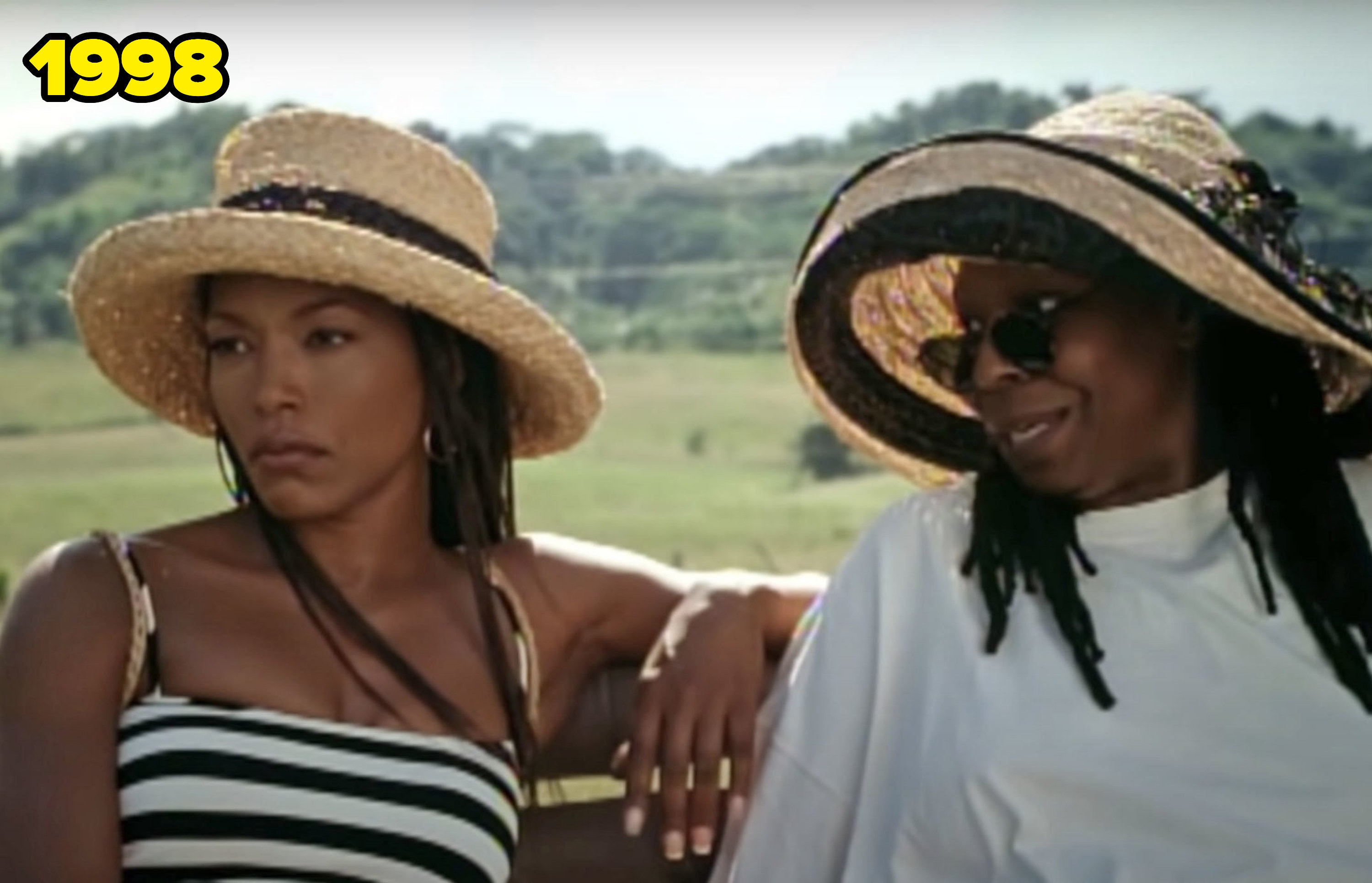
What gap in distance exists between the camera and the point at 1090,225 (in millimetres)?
2613

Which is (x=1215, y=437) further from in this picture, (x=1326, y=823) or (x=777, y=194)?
(x=777, y=194)

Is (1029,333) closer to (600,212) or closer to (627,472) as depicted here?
(627,472)

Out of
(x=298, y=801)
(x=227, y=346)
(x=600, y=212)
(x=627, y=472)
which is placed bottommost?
(x=627, y=472)

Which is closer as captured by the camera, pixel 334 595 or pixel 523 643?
pixel 334 595

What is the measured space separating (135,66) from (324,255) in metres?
1.25

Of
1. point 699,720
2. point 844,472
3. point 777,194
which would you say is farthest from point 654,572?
point 777,194

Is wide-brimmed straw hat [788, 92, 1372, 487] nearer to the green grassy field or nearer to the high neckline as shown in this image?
the high neckline

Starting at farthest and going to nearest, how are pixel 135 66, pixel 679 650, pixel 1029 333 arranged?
pixel 135 66, pixel 679 650, pixel 1029 333

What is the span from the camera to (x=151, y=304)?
113 inches

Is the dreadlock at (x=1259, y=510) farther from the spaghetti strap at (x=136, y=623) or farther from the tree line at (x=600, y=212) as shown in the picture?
the tree line at (x=600, y=212)

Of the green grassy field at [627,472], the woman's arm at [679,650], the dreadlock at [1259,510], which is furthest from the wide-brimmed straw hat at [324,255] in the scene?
the green grassy field at [627,472]

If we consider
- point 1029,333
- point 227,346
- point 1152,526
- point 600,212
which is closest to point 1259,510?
point 1152,526

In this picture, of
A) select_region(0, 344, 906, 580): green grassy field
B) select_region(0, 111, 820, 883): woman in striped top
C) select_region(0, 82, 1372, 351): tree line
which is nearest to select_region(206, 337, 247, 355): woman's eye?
select_region(0, 111, 820, 883): woman in striped top

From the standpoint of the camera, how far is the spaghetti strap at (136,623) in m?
2.58
